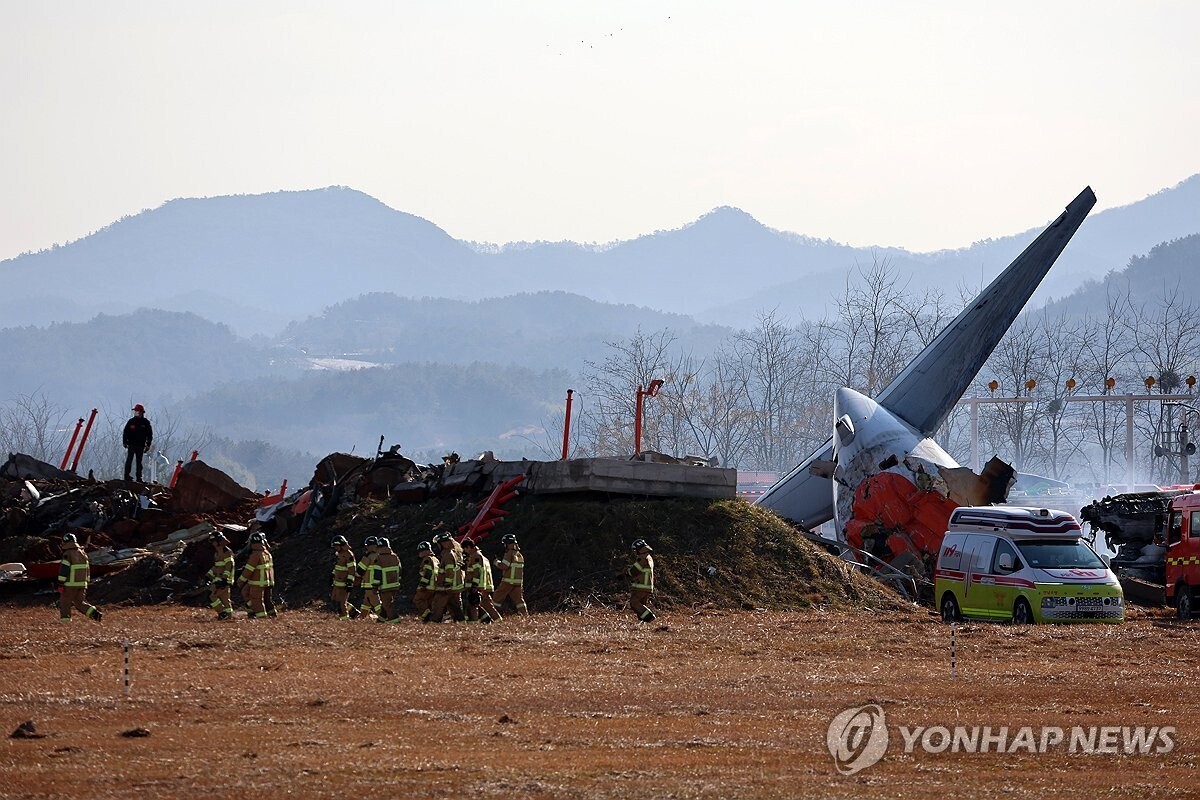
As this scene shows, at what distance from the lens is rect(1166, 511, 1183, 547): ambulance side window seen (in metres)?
29.4

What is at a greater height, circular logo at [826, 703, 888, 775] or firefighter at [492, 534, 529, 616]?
firefighter at [492, 534, 529, 616]

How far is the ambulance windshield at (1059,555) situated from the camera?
89.7 ft

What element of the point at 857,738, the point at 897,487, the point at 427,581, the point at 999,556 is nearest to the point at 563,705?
the point at 857,738

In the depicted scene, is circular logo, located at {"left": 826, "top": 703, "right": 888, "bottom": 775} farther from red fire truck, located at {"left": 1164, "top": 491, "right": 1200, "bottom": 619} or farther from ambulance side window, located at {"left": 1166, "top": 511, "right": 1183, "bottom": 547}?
ambulance side window, located at {"left": 1166, "top": 511, "right": 1183, "bottom": 547}

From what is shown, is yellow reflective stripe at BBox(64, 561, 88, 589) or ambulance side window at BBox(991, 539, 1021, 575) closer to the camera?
yellow reflective stripe at BBox(64, 561, 88, 589)

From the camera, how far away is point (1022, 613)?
88.6 ft

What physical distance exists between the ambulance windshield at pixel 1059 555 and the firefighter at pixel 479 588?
8971 mm

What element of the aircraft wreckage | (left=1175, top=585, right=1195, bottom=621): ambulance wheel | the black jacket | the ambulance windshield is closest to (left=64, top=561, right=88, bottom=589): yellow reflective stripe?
the black jacket

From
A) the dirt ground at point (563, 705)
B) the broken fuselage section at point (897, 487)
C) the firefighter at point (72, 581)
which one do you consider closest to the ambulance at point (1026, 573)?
the dirt ground at point (563, 705)

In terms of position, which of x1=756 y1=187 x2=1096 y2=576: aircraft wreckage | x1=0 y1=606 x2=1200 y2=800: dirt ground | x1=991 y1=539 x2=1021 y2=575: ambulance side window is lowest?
x1=0 y1=606 x2=1200 y2=800: dirt ground

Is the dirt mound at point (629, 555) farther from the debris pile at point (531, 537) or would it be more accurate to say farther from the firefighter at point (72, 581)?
the firefighter at point (72, 581)

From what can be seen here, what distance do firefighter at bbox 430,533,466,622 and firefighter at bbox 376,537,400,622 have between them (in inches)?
34.7

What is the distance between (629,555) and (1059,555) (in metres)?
7.61

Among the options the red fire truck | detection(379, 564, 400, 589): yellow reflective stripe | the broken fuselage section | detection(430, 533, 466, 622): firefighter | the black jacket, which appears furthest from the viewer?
the black jacket
